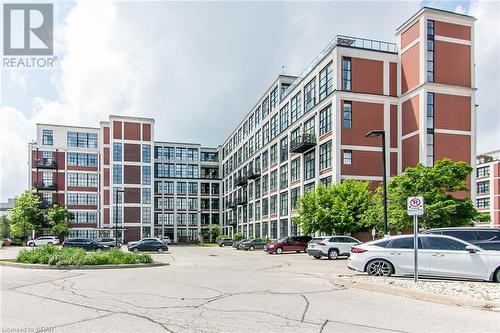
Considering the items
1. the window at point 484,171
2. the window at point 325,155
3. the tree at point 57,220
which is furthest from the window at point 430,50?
the tree at point 57,220

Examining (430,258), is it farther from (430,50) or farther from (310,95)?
(310,95)

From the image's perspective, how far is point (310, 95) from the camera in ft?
159

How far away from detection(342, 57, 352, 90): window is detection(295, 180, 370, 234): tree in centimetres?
955

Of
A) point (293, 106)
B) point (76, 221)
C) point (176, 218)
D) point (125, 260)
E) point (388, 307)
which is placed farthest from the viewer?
point (176, 218)

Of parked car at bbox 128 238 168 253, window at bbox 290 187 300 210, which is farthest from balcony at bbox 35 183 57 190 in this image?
window at bbox 290 187 300 210

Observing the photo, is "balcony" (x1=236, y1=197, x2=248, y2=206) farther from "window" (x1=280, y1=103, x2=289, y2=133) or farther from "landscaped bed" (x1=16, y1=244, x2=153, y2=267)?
"landscaped bed" (x1=16, y1=244, x2=153, y2=267)

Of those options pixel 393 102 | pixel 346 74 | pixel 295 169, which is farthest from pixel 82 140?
pixel 393 102

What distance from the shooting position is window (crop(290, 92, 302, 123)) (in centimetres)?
5179

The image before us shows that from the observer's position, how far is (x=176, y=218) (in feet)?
310

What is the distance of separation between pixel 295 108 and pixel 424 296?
143ft

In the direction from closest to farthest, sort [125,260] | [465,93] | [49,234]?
[125,260]
[465,93]
[49,234]

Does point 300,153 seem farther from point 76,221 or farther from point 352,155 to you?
point 76,221

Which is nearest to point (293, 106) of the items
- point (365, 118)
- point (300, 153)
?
point (300, 153)

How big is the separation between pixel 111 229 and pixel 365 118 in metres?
48.7
